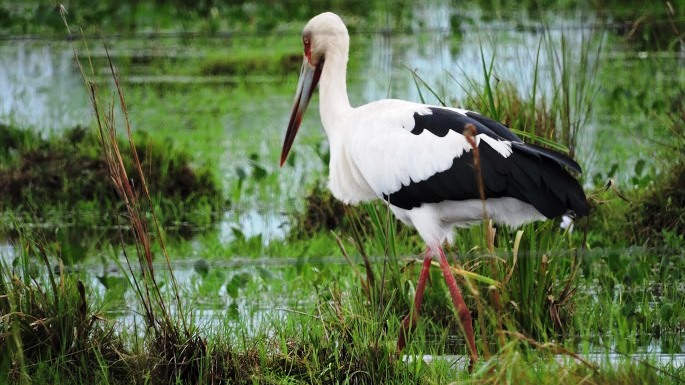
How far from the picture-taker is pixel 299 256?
650 cm

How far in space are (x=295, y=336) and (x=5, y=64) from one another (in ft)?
30.9

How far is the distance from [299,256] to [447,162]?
118 centimetres

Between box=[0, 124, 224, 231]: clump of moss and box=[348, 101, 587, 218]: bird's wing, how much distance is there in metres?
2.81

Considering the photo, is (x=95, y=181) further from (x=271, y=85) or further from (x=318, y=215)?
(x=271, y=85)

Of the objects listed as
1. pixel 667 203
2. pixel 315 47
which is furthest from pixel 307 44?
pixel 667 203

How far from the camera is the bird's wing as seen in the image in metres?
5.28

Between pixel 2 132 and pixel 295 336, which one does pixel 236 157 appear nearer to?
pixel 2 132

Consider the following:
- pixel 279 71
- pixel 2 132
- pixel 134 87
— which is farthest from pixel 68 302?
pixel 279 71

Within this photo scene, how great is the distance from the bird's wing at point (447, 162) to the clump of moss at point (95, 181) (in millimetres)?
2808

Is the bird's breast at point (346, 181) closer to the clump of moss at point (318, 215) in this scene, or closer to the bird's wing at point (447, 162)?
the bird's wing at point (447, 162)

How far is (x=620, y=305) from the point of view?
234 inches

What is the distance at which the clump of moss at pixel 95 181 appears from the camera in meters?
8.45

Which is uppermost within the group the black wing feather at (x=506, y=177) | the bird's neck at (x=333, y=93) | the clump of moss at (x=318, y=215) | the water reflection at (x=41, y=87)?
the bird's neck at (x=333, y=93)

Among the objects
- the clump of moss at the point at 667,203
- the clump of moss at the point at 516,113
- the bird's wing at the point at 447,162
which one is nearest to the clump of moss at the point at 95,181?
the clump of moss at the point at 516,113
